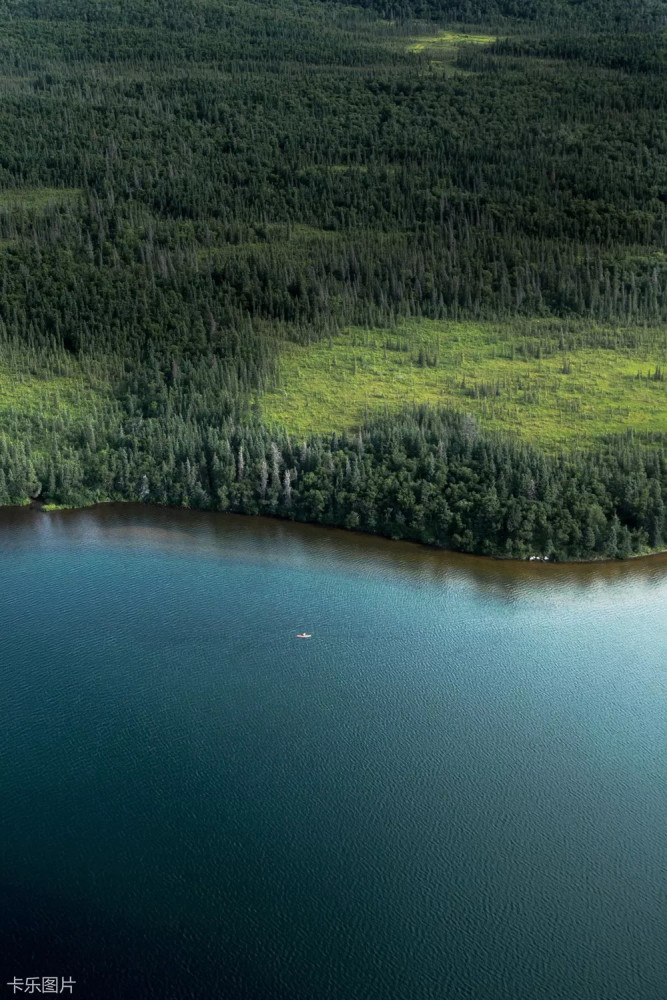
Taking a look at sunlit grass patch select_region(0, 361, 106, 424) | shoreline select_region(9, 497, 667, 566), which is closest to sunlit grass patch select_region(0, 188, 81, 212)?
sunlit grass patch select_region(0, 361, 106, 424)

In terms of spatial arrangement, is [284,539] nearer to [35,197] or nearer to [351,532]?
[351,532]

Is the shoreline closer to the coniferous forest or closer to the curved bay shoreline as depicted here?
the curved bay shoreline

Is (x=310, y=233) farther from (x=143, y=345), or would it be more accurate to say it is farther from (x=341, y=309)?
(x=143, y=345)

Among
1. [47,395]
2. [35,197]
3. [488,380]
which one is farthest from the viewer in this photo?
[35,197]

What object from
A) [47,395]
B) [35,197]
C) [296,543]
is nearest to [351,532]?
[296,543]

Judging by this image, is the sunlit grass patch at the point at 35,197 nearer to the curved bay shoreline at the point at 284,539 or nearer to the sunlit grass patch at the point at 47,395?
the sunlit grass patch at the point at 47,395

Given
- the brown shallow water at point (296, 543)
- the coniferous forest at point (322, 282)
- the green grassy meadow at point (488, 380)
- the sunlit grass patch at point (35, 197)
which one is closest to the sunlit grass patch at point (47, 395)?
the coniferous forest at point (322, 282)
